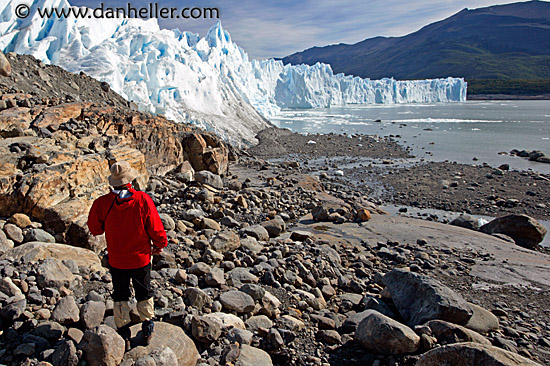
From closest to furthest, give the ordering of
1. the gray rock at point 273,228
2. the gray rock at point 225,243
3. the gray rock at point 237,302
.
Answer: the gray rock at point 237,302 < the gray rock at point 225,243 < the gray rock at point 273,228

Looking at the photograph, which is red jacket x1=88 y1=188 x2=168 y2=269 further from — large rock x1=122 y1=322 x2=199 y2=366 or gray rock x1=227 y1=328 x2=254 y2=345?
gray rock x1=227 y1=328 x2=254 y2=345

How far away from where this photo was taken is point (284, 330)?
3062mm

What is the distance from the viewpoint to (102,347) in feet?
6.91

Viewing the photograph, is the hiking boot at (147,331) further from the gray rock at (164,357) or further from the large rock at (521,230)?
the large rock at (521,230)

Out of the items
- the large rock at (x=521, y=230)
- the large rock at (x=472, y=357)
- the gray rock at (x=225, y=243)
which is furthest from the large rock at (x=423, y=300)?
the large rock at (x=521, y=230)

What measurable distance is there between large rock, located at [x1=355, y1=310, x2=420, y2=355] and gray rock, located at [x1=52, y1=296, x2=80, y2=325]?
228 cm

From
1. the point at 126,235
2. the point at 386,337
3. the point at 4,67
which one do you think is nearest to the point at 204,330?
the point at 126,235

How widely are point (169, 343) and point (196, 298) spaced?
725 millimetres

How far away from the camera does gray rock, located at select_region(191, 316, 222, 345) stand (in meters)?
2.61

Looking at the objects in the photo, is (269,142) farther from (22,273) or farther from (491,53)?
(491,53)

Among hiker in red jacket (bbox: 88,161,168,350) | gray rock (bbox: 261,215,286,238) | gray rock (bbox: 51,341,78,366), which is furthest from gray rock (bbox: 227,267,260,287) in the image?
gray rock (bbox: 261,215,286,238)

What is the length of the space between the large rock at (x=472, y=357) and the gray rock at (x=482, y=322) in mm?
1212

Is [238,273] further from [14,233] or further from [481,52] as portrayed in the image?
[481,52]

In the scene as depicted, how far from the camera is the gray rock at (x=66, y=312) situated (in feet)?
8.07
